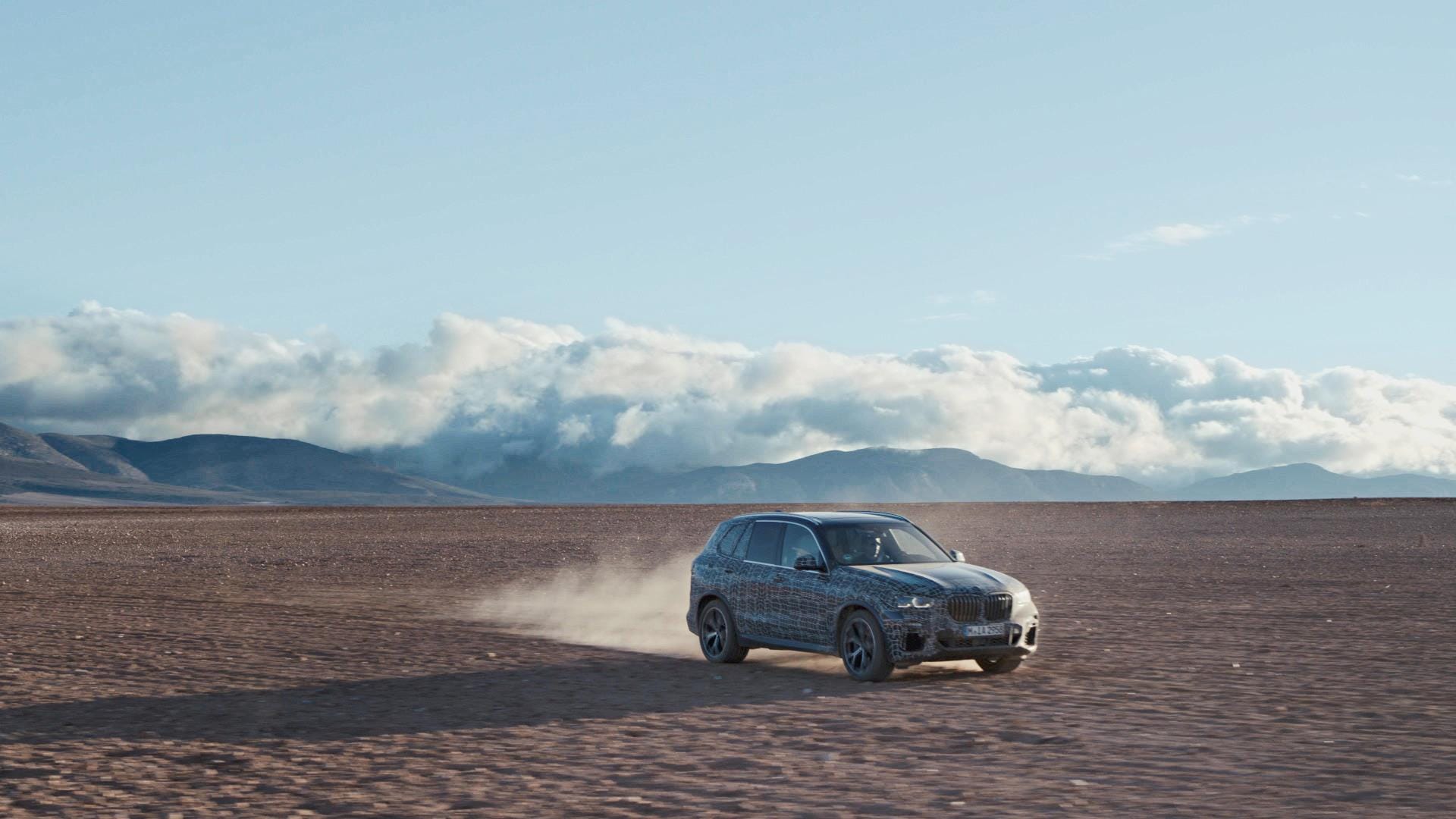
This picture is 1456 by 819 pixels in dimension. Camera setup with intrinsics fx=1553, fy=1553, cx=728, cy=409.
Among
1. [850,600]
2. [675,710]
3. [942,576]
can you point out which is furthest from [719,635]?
[675,710]

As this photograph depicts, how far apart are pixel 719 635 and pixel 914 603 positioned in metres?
3.24

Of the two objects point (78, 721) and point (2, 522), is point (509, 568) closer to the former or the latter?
point (78, 721)

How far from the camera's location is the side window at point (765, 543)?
16.9 m

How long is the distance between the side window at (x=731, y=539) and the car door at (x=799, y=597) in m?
0.84

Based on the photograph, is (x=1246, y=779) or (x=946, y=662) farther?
(x=946, y=662)

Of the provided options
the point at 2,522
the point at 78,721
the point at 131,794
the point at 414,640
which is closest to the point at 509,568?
the point at 414,640

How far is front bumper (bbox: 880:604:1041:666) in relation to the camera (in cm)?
1473

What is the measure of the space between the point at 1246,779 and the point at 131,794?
6975 mm

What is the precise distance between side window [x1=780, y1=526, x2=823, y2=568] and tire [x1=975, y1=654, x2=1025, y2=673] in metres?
2.02

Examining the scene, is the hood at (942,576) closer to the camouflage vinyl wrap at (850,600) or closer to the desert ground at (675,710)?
the camouflage vinyl wrap at (850,600)

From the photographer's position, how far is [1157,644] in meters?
17.9

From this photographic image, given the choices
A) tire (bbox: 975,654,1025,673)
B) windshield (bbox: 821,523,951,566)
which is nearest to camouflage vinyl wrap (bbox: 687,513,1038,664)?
windshield (bbox: 821,523,951,566)

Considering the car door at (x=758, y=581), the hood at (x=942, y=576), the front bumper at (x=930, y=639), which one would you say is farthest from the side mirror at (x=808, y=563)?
the front bumper at (x=930, y=639)

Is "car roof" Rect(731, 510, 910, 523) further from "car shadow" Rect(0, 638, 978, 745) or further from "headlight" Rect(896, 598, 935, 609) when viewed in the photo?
"headlight" Rect(896, 598, 935, 609)
